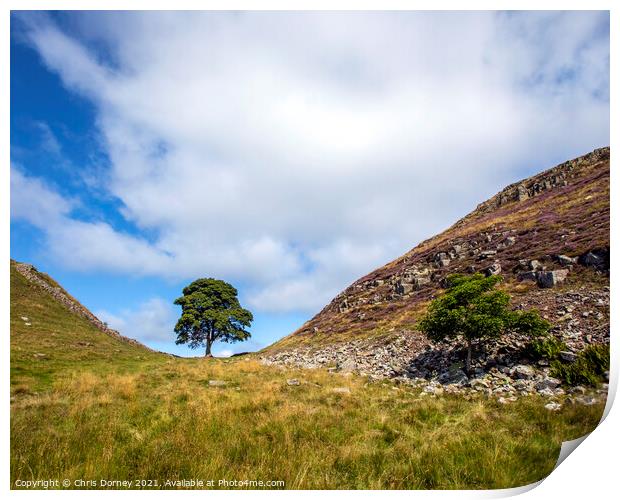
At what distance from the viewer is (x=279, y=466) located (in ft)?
15.9

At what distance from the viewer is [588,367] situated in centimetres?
799

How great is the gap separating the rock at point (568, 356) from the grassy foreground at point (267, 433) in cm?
193

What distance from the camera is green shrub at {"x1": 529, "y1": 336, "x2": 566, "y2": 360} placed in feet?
31.5

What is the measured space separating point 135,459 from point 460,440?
557cm

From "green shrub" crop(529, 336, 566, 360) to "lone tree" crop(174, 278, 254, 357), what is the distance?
1299 inches

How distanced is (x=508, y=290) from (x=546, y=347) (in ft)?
31.5

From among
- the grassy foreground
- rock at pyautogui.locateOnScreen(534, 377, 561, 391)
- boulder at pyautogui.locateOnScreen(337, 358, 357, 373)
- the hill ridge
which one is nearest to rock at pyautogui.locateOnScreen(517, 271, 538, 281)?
the hill ridge

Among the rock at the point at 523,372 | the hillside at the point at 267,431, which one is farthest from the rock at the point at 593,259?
the rock at the point at 523,372

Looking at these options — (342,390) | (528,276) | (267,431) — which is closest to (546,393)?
(342,390)

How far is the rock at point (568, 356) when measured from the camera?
29.0 ft

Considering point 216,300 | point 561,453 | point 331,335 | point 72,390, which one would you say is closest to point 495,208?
point 331,335
